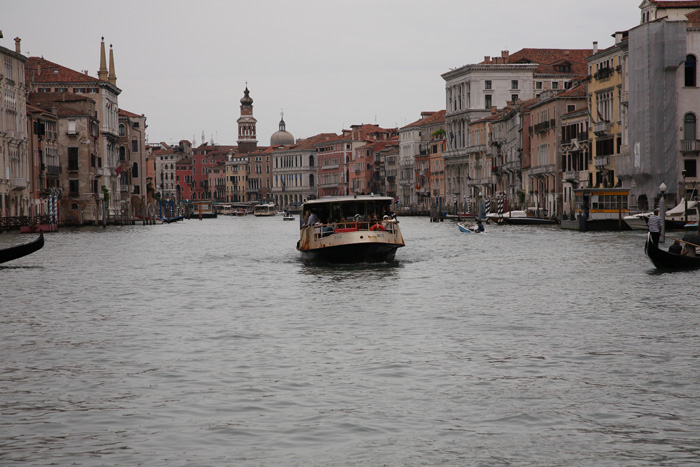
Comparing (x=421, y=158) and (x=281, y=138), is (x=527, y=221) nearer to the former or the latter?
(x=421, y=158)

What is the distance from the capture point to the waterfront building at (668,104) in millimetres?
55656

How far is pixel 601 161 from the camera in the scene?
Result: 216 feet

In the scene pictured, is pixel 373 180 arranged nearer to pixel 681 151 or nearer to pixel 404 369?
pixel 681 151

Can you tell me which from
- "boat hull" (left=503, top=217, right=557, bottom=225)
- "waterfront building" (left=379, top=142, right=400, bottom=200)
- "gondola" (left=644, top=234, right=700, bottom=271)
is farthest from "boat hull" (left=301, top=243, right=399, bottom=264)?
"waterfront building" (left=379, top=142, right=400, bottom=200)

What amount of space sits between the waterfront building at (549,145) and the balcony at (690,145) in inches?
609

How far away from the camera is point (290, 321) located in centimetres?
1688

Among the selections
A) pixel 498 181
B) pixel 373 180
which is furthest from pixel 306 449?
pixel 373 180

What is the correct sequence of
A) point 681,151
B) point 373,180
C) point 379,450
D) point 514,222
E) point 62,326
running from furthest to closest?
point 373,180 → point 514,222 → point 681,151 → point 62,326 → point 379,450

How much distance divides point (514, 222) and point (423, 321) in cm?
5411

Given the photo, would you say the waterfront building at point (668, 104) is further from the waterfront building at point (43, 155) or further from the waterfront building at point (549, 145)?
the waterfront building at point (43, 155)

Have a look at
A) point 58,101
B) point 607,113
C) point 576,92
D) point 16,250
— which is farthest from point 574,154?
point 16,250

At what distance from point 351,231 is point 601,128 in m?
41.0

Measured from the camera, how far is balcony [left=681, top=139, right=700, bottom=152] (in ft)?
182

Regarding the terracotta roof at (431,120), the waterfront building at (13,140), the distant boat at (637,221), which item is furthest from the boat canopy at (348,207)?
the terracotta roof at (431,120)
